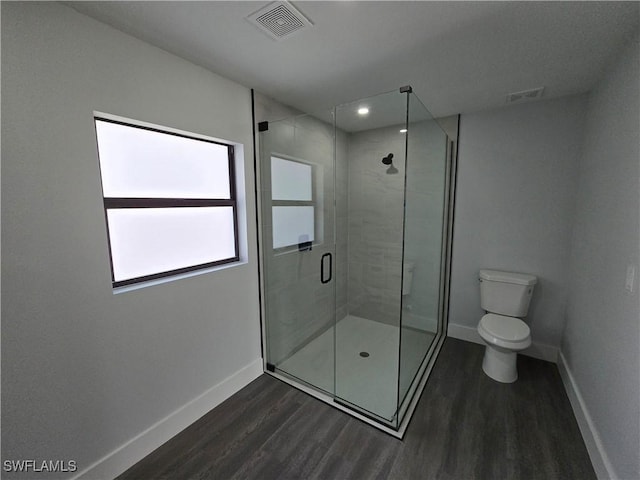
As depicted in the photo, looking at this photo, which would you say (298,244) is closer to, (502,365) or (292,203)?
(292,203)

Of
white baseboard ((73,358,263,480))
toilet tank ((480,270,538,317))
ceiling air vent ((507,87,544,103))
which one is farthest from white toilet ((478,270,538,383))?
white baseboard ((73,358,263,480))

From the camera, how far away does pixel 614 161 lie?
1.61 m

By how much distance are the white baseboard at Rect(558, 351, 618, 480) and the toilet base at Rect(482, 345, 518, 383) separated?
0.35 metres

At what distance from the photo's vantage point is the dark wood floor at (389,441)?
151 centimetres

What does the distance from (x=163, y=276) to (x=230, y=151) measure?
1.06 metres

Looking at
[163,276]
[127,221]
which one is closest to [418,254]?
[163,276]

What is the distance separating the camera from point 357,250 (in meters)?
2.79

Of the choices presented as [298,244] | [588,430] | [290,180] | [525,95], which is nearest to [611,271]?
[588,430]

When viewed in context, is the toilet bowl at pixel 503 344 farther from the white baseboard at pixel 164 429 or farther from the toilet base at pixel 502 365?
the white baseboard at pixel 164 429

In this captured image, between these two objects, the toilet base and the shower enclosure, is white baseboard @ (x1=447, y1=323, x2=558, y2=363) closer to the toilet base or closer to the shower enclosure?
the shower enclosure

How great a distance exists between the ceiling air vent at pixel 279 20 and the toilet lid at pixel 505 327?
255 cm

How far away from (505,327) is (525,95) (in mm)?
1958

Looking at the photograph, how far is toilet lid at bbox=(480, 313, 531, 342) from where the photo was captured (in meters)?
2.15

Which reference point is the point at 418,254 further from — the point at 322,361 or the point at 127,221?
the point at 127,221
